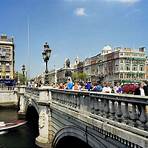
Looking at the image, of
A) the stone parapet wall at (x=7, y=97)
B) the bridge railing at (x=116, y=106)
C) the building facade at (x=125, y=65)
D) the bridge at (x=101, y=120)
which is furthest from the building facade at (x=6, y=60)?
the bridge railing at (x=116, y=106)

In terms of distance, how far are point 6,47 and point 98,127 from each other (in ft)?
282

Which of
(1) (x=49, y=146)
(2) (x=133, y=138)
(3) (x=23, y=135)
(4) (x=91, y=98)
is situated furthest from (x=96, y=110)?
(3) (x=23, y=135)

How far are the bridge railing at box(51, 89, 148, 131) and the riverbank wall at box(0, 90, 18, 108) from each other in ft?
166

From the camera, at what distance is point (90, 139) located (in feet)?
38.2

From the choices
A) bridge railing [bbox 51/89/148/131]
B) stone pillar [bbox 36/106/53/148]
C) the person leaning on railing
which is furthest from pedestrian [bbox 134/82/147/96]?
stone pillar [bbox 36/106/53/148]

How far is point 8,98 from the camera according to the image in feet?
211

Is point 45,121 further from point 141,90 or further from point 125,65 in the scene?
point 125,65

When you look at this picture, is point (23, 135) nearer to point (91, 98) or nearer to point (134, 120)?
point (91, 98)

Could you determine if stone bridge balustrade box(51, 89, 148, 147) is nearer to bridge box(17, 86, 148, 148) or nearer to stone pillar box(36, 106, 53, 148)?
bridge box(17, 86, 148, 148)

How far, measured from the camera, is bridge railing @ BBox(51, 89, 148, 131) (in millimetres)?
7969

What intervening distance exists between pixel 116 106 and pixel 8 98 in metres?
56.6

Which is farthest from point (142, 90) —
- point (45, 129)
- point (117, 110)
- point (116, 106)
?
point (45, 129)

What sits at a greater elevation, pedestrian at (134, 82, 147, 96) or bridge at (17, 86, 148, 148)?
pedestrian at (134, 82, 147, 96)

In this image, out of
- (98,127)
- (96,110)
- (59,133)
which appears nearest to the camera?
(98,127)
